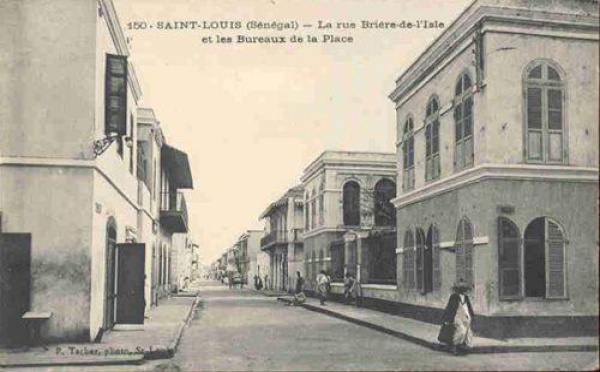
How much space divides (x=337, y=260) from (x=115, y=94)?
21003 millimetres

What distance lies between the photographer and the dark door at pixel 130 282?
1588 cm

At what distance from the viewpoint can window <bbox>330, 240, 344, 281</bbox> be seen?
32737 mm

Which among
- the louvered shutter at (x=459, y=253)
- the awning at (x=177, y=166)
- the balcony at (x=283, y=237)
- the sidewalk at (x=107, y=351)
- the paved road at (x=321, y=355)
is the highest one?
the awning at (x=177, y=166)

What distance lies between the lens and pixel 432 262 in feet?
59.5

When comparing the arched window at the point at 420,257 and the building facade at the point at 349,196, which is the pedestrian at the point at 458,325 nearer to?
the arched window at the point at 420,257

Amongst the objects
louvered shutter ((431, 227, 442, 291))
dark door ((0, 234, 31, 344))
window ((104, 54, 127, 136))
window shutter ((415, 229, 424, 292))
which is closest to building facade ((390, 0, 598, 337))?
louvered shutter ((431, 227, 442, 291))

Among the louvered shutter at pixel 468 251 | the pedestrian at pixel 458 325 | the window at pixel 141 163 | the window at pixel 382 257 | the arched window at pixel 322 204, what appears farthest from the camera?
the arched window at pixel 322 204

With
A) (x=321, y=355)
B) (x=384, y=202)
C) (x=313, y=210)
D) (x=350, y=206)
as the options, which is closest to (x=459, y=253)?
(x=321, y=355)

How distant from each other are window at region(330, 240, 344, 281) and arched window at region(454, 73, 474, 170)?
16.2 meters

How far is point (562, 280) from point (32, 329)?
981 centimetres

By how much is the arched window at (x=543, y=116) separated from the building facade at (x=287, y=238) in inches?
1284

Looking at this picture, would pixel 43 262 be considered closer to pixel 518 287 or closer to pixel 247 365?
pixel 247 365

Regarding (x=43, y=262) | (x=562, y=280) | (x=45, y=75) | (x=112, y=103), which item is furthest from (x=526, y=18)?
(x=43, y=262)

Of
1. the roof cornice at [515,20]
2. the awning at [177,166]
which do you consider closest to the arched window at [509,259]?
the roof cornice at [515,20]
